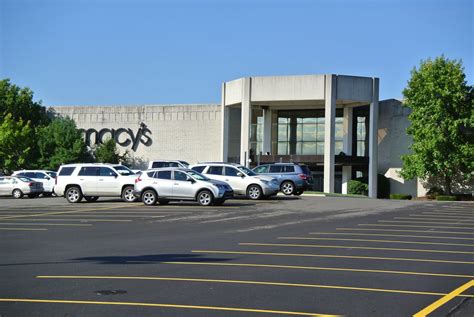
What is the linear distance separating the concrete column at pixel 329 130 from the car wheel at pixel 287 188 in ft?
69.3

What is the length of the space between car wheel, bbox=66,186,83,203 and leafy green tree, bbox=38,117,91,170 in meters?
31.4

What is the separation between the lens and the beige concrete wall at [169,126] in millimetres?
61031

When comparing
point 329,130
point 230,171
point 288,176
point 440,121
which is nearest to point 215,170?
point 230,171

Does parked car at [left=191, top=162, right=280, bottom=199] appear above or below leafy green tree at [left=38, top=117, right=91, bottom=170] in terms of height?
below

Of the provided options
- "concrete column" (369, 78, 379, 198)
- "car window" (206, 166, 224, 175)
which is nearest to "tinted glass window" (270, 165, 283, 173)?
"car window" (206, 166, 224, 175)

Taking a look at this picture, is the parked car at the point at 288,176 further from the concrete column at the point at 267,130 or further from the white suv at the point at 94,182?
the concrete column at the point at 267,130

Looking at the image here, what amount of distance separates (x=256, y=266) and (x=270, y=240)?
389 cm

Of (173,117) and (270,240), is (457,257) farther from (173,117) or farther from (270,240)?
(173,117)

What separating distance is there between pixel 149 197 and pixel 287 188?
25.8ft

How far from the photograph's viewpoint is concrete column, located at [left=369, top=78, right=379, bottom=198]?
Answer: 5338 centimetres

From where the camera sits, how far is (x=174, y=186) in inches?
1033

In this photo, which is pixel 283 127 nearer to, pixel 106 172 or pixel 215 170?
pixel 215 170

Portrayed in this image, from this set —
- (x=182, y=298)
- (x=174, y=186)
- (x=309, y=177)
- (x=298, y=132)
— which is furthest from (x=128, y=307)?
(x=298, y=132)

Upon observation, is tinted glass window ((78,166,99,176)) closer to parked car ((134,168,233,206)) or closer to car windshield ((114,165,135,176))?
car windshield ((114,165,135,176))
